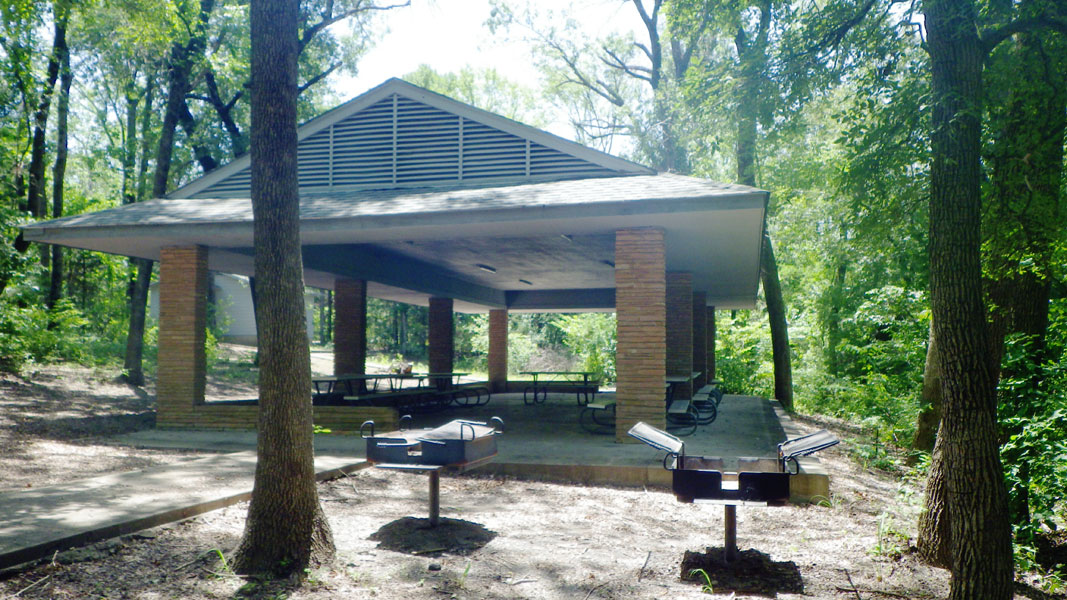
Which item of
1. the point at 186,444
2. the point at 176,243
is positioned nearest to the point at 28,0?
the point at 176,243

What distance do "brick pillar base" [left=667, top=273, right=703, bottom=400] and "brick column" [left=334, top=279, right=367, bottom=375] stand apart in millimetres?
6743

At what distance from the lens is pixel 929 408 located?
9.66 m

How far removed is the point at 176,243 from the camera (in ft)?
36.8

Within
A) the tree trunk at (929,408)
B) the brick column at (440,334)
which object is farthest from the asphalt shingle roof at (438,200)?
the brick column at (440,334)

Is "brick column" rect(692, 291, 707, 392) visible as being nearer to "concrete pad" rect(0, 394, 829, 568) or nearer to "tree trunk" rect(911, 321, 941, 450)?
"concrete pad" rect(0, 394, 829, 568)

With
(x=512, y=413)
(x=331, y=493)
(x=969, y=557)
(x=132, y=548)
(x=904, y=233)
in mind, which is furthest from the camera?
(x=512, y=413)

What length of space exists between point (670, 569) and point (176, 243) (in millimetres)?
9315

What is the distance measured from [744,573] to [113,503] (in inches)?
178

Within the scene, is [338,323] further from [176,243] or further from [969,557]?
[969,557]

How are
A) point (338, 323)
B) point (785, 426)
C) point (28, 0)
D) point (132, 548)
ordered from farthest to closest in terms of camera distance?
1. point (338, 323)
2. point (785, 426)
3. point (28, 0)
4. point (132, 548)

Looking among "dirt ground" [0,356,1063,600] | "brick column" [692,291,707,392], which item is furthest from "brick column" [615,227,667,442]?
"brick column" [692,291,707,392]

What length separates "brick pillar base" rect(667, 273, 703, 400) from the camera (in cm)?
1436

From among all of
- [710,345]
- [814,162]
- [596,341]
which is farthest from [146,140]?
[814,162]

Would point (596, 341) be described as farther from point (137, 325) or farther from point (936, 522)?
point (936, 522)
